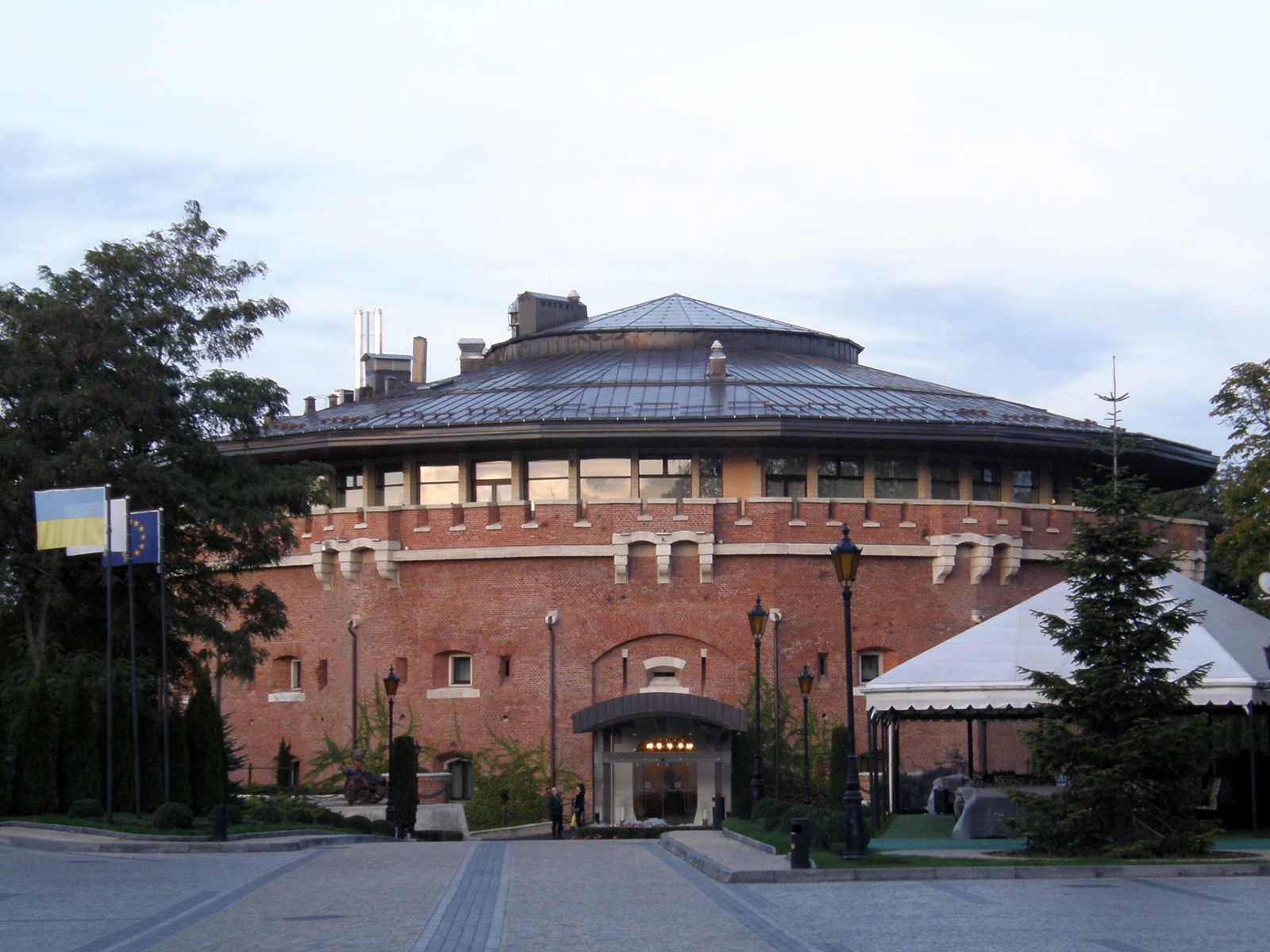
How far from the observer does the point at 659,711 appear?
40625mm

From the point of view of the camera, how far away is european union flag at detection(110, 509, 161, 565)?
99.5 feet

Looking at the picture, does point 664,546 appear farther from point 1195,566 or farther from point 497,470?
point 1195,566

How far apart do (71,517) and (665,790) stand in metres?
17.5

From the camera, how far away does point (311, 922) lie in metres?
15.1

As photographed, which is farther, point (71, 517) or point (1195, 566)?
point (1195, 566)

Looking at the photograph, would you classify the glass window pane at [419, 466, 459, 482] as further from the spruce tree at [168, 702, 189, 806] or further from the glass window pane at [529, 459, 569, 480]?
the spruce tree at [168, 702, 189, 806]

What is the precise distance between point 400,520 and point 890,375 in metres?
18.3

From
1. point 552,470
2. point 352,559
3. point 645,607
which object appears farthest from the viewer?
→ point 552,470

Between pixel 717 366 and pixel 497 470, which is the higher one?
pixel 717 366

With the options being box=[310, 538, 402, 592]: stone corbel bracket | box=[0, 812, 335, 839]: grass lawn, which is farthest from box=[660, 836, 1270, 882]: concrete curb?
box=[310, 538, 402, 592]: stone corbel bracket

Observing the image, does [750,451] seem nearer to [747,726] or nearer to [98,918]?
[747,726]

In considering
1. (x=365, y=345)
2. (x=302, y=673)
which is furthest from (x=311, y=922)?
(x=365, y=345)

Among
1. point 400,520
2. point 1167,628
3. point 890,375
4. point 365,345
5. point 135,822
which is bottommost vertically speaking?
point 135,822

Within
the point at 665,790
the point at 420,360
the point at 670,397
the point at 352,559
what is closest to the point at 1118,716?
the point at 665,790
